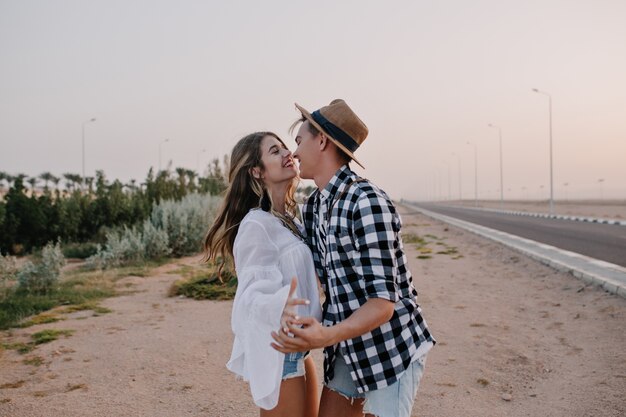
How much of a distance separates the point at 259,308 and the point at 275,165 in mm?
754

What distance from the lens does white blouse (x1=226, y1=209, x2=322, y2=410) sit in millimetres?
1992

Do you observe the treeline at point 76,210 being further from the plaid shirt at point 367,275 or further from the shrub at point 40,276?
the plaid shirt at point 367,275

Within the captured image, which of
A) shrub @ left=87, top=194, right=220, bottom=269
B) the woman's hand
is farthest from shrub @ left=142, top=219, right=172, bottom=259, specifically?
the woman's hand

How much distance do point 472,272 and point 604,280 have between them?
3025 millimetres

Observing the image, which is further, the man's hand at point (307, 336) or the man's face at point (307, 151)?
the man's face at point (307, 151)

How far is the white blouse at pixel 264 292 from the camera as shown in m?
1.99

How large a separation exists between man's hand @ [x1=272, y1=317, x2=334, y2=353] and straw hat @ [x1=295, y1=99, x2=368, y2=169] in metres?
0.66

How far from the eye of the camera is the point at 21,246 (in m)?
15.7

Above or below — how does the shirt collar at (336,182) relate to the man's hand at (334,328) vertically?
above

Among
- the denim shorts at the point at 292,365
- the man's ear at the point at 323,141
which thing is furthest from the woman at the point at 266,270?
the man's ear at the point at 323,141

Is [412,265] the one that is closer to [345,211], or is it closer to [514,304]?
[514,304]

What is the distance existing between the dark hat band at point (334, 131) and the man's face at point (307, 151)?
0.20 feet

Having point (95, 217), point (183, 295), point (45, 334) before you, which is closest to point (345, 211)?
point (45, 334)

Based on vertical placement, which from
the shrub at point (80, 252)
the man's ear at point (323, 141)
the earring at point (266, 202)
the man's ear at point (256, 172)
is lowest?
the shrub at point (80, 252)
